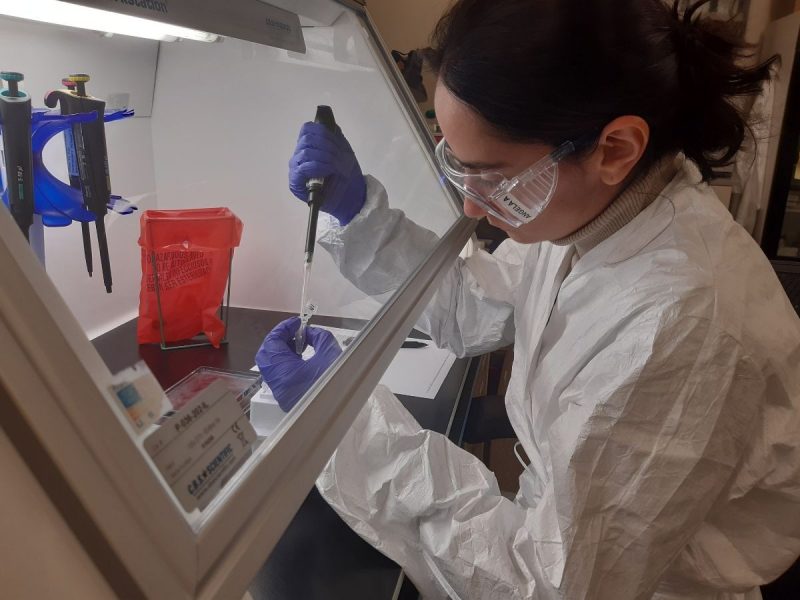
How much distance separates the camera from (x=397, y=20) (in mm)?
3129

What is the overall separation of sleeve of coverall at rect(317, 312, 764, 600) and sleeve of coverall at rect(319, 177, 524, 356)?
1.70ft

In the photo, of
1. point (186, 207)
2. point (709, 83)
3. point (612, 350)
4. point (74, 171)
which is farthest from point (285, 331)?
point (709, 83)

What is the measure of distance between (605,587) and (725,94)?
0.78 m

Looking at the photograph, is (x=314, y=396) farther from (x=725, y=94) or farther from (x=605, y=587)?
(x=725, y=94)

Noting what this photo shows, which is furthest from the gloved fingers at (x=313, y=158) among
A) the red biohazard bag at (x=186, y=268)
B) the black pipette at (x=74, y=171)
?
the black pipette at (x=74, y=171)

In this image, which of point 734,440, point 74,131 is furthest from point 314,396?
point 734,440

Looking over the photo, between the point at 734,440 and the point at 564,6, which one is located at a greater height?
the point at 564,6

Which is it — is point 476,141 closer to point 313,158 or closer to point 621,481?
point 313,158

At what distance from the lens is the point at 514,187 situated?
93 centimetres

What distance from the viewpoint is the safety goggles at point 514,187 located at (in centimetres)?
90

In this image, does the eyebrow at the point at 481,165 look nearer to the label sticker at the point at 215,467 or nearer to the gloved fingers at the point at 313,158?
the gloved fingers at the point at 313,158

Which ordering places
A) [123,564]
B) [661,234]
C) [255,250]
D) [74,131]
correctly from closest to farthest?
[123,564], [74,131], [661,234], [255,250]

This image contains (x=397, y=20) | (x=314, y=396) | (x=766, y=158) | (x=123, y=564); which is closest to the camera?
(x=123, y=564)

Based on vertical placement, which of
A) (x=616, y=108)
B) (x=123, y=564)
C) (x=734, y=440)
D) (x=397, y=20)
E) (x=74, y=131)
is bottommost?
(x=734, y=440)
